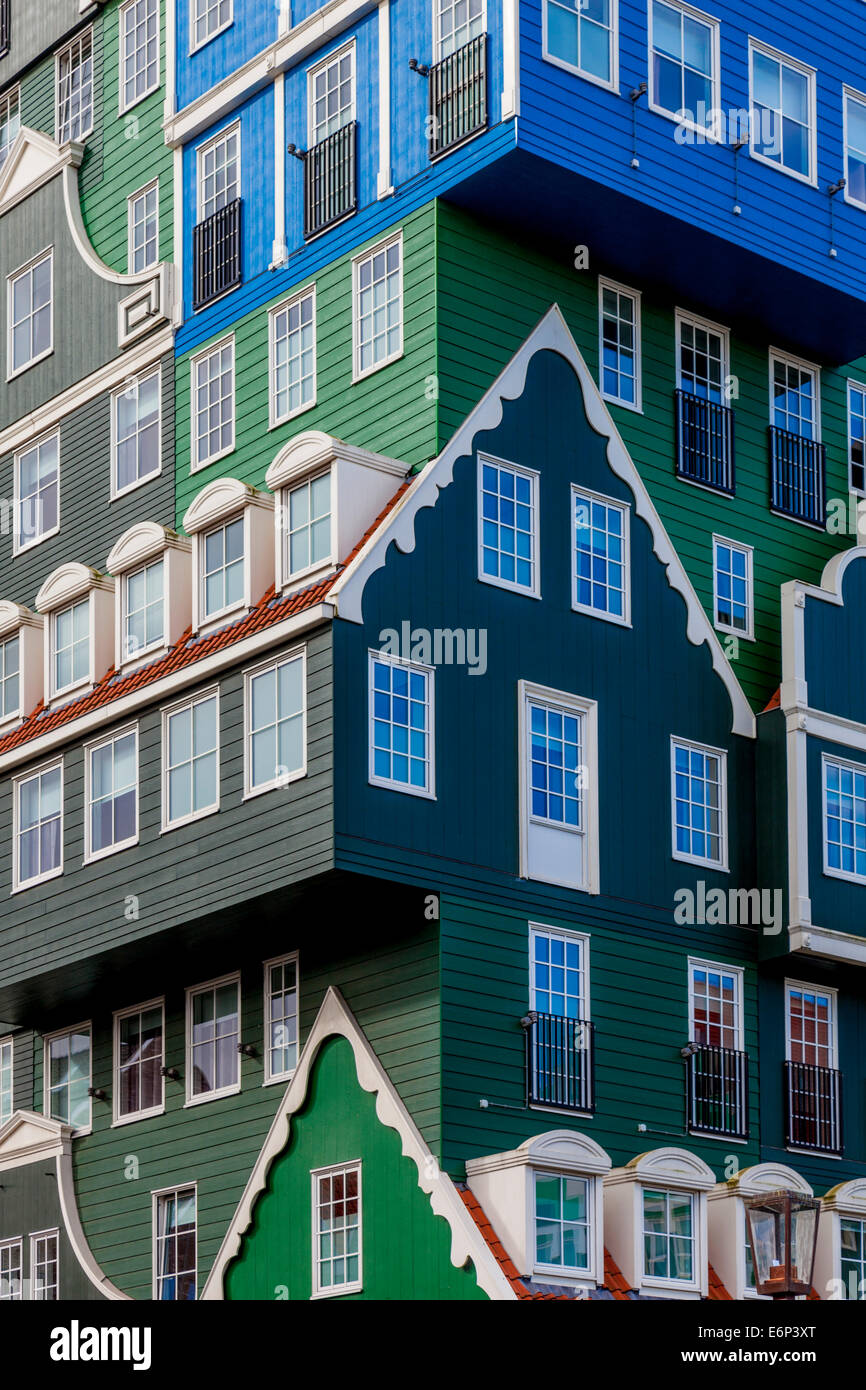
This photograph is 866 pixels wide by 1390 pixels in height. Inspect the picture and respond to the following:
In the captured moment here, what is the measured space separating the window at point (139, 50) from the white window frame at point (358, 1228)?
20874 millimetres

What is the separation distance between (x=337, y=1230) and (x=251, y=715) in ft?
26.0

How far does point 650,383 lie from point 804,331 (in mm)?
3924

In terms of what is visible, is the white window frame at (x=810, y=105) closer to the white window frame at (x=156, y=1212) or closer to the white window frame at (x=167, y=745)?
the white window frame at (x=167, y=745)

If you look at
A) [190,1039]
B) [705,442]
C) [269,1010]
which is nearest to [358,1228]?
[269,1010]

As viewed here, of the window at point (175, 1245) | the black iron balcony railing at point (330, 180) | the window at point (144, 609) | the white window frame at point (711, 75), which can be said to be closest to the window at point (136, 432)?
the window at point (144, 609)

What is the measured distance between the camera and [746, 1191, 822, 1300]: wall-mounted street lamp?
89.1ft

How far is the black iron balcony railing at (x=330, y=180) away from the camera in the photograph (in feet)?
139

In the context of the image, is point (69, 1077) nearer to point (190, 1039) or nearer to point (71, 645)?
point (190, 1039)

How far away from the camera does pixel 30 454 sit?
49.8 metres

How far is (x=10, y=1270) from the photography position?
150 feet

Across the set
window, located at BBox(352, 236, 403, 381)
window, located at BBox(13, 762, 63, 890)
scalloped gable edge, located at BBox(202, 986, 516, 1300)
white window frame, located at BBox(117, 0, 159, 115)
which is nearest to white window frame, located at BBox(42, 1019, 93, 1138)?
window, located at BBox(13, 762, 63, 890)

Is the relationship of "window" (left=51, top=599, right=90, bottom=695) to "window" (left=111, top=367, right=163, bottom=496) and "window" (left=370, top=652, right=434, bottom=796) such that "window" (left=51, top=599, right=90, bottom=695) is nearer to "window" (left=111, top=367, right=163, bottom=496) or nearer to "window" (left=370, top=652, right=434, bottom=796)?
"window" (left=111, top=367, right=163, bottom=496)

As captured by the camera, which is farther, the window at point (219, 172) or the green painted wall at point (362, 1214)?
the window at point (219, 172)
